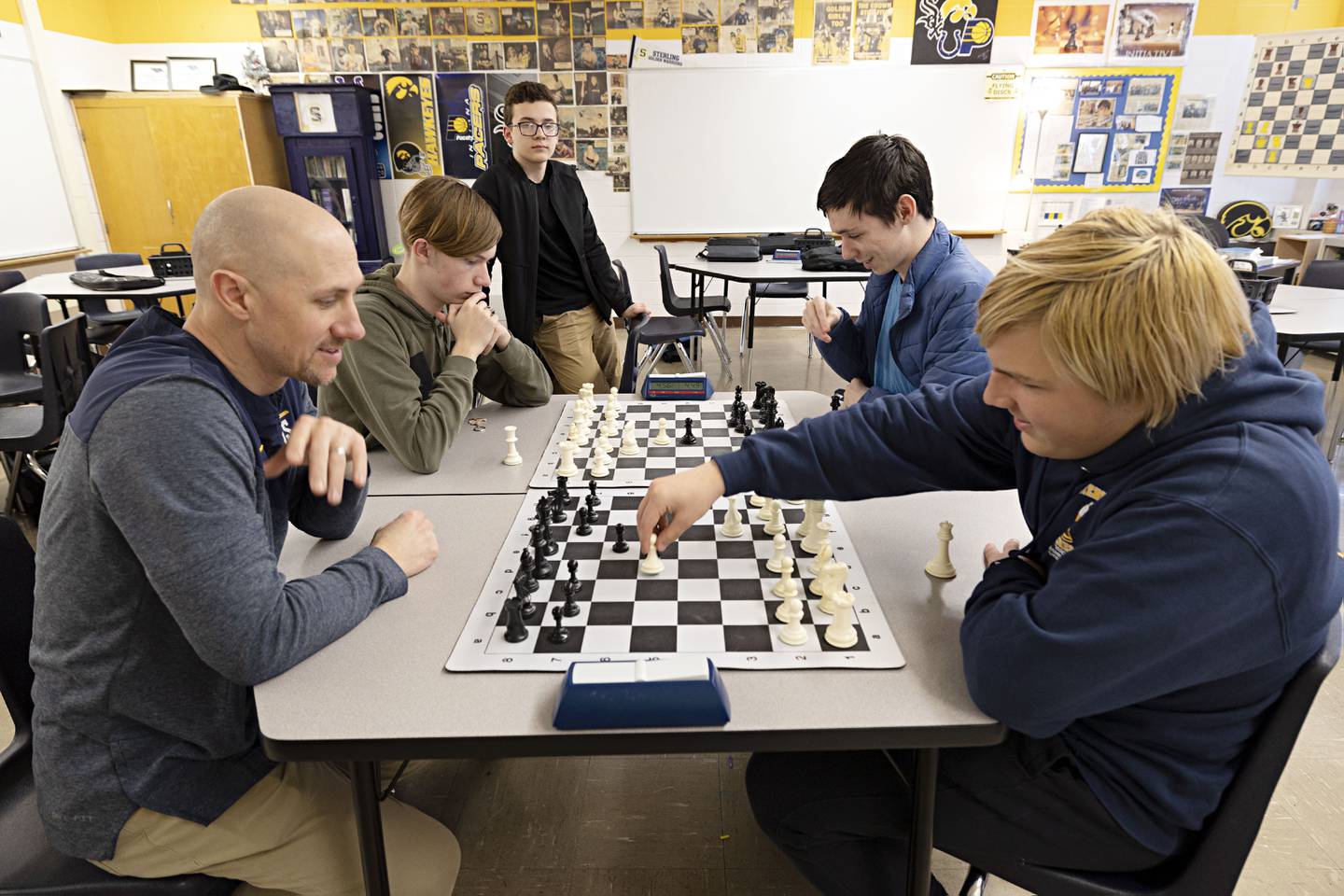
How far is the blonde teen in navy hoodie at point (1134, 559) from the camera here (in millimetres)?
911

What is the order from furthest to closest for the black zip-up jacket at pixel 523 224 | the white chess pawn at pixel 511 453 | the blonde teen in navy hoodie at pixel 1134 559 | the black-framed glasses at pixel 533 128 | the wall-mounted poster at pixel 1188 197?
the wall-mounted poster at pixel 1188 197, the black zip-up jacket at pixel 523 224, the black-framed glasses at pixel 533 128, the white chess pawn at pixel 511 453, the blonde teen in navy hoodie at pixel 1134 559

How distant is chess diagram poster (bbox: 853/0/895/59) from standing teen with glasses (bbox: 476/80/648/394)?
4.29 meters

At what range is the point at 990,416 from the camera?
146 centimetres

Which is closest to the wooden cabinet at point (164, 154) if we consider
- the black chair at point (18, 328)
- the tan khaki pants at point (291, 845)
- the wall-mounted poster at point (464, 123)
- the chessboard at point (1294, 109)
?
the wall-mounted poster at point (464, 123)

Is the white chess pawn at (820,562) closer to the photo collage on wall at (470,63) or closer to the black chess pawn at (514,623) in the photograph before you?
Result: the black chess pawn at (514,623)

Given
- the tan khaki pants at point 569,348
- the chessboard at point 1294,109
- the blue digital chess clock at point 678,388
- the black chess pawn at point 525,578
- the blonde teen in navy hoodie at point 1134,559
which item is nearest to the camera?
the blonde teen in navy hoodie at point 1134,559

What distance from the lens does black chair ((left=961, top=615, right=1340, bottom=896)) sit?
0.98 meters

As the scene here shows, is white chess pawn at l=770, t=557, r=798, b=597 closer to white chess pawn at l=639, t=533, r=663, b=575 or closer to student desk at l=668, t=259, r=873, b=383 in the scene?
white chess pawn at l=639, t=533, r=663, b=575

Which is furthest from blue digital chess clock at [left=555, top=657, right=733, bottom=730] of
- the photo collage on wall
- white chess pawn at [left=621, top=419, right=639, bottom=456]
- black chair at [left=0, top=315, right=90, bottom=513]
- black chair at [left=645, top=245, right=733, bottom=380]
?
the photo collage on wall

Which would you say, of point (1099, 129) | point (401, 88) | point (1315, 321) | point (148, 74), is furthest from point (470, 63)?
point (1315, 321)

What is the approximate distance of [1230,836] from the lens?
1.08m

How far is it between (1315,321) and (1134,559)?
12.9 feet

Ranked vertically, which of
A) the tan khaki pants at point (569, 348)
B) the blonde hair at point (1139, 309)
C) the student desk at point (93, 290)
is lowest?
the tan khaki pants at point (569, 348)

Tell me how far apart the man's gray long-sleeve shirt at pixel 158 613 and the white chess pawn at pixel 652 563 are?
0.47m
